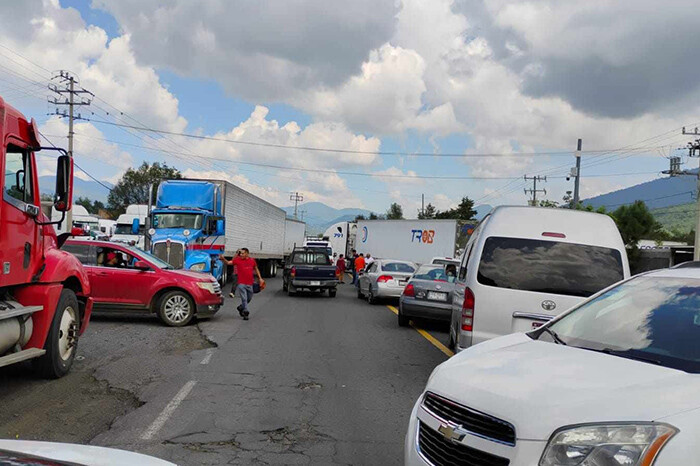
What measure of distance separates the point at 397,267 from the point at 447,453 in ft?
58.7

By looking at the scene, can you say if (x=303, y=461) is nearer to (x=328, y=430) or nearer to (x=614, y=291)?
(x=328, y=430)

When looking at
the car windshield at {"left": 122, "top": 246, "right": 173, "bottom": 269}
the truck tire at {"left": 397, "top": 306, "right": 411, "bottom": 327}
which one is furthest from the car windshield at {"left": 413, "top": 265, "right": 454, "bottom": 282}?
the car windshield at {"left": 122, "top": 246, "right": 173, "bottom": 269}

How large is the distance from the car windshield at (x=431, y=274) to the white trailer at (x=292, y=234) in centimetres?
A: 2722

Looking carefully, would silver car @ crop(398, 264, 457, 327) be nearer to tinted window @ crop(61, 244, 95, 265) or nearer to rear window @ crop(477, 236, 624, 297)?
rear window @ crop(477, 236, 624, 297)

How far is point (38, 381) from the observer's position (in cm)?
766

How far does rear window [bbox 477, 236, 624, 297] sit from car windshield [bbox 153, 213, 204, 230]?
669 inches

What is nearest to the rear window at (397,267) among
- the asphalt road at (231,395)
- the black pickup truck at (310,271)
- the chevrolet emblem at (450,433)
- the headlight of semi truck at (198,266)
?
the black pickup truck at (310,271)

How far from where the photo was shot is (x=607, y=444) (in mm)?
2713

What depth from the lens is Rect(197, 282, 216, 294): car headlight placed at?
13486mm

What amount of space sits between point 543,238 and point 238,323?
28.1ft

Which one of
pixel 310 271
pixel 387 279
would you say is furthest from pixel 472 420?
pixel 310 271

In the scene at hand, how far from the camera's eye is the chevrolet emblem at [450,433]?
324 cm

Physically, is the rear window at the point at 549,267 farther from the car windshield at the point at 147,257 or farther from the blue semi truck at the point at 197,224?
the blue semi truck at the point at 197,224

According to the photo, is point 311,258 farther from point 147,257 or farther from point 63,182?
point 63,182
